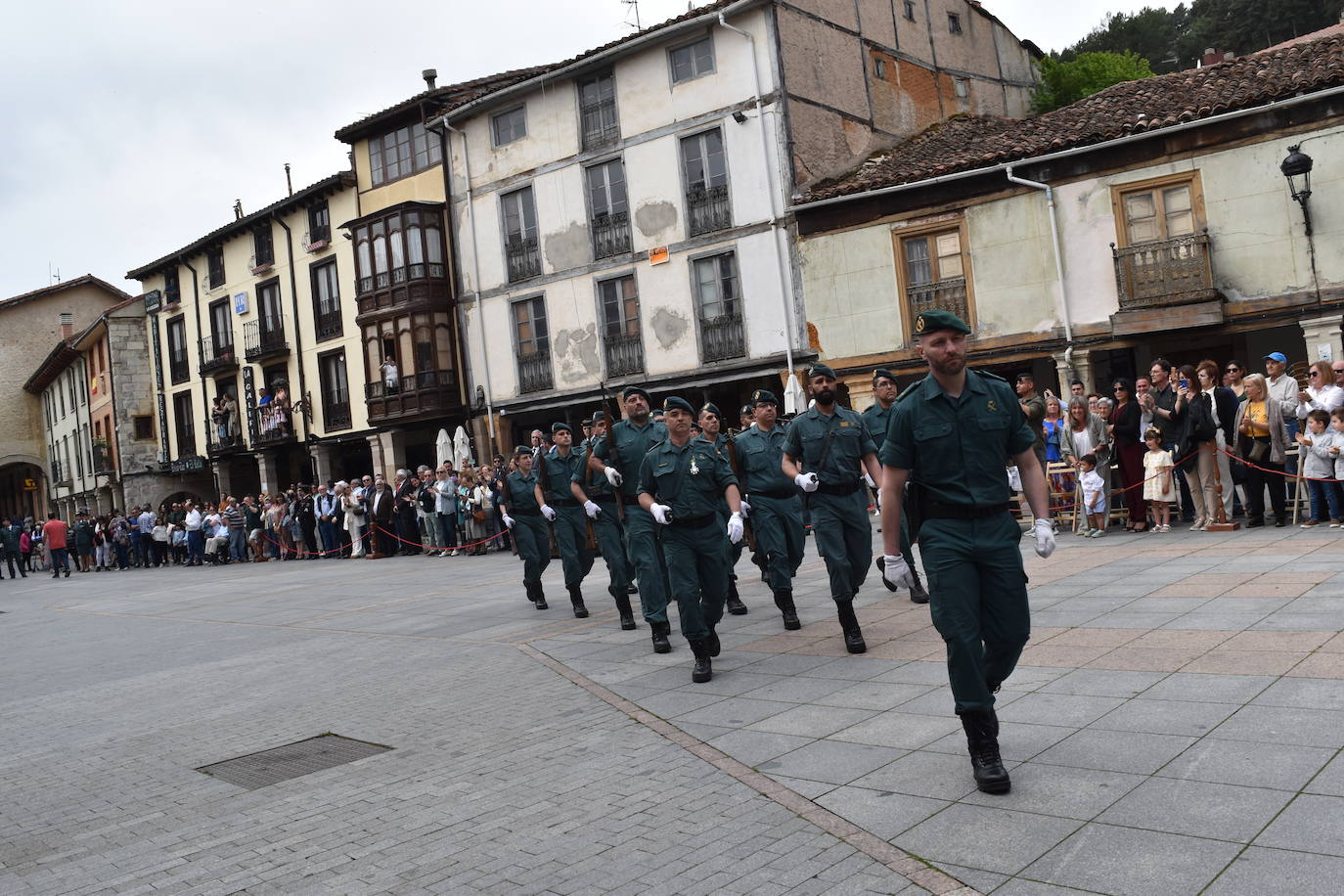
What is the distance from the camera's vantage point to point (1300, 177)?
20.2 meters

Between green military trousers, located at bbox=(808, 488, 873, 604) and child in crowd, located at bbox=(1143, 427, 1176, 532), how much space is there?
6.56 metres

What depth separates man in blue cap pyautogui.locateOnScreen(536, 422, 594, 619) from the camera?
1174 centimetres

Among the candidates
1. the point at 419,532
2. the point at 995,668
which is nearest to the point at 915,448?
the point at 995,668

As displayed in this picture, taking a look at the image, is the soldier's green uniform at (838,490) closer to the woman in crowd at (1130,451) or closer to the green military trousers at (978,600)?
the green military trousers at (978,600)

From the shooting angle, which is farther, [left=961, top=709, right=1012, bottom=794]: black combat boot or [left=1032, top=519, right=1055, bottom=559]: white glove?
[left=1032, top=519, right=1055, bottom=559]: white glove

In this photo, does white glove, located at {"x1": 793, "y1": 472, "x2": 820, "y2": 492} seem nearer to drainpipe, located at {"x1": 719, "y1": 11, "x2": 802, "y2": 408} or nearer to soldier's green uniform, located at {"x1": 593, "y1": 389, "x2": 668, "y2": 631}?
soldier's green uniform, located at {"x1": 593, "y1": 389, "x2": 668, "y2": 631}

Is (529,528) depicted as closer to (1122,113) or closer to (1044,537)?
(1044,537)

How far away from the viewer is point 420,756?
6.45 metres

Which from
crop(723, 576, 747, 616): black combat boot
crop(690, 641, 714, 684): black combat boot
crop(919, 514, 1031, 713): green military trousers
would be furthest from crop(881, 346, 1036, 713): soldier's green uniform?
crop(723, 576, 747, 616): black combat boot

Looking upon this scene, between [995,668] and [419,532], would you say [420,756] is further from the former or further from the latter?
[419,532]

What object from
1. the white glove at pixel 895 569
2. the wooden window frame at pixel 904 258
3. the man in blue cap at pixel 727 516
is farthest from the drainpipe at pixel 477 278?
the white glove at pixel 895 569

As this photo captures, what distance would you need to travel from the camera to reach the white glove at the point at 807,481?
830 cm

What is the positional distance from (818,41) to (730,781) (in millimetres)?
25434

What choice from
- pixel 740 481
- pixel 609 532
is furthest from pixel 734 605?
pixel 609 532
